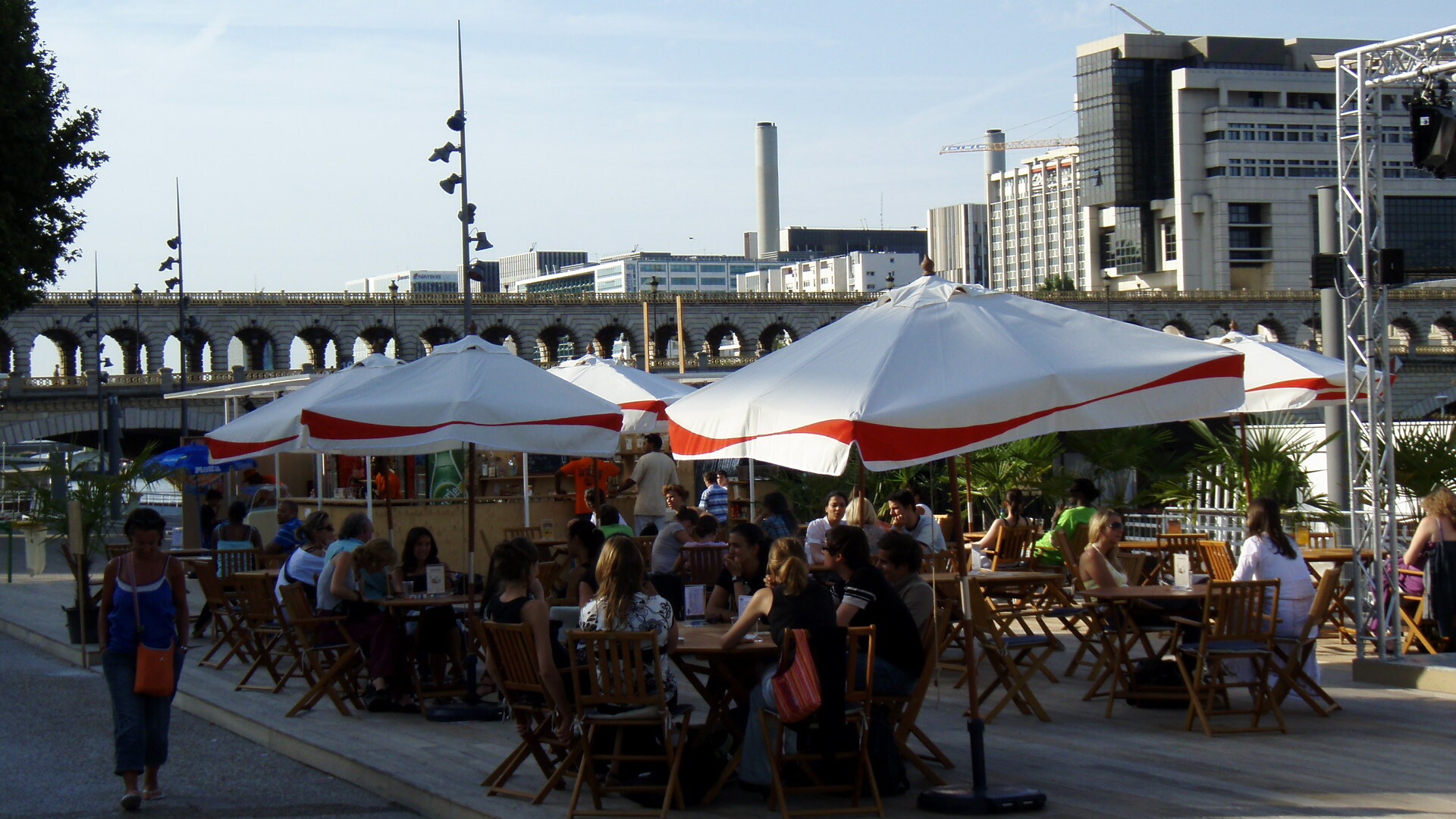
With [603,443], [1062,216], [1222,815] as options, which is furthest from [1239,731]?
[1062,216]

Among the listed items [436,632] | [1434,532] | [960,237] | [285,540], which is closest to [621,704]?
[436,632]

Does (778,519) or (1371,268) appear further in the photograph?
(778,519)

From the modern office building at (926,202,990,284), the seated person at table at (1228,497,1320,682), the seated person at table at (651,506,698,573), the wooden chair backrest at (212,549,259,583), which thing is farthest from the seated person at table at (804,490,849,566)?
the modern office building at (926,202,990,284)

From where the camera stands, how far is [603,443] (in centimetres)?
904

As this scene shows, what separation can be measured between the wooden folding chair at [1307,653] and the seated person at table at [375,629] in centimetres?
497

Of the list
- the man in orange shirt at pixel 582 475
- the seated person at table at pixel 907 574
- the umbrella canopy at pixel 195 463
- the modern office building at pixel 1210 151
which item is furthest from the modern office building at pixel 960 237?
the seated person at table at pixel 907 574

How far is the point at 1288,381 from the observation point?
36.9 feet

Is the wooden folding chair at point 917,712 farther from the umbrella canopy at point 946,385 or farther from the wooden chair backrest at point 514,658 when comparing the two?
the wooden chair backrest at point 514,658

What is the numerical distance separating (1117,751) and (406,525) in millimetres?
10924

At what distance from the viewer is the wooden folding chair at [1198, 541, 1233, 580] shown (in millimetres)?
9719

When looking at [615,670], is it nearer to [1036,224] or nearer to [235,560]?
[235,560]

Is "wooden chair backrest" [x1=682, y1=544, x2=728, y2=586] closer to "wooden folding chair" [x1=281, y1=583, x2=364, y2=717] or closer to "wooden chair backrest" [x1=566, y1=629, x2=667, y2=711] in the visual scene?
"wooden folding chair" [x1=281, y1=583, x2=364, y2=717]

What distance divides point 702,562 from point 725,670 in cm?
439

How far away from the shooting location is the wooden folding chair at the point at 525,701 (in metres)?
6.18
